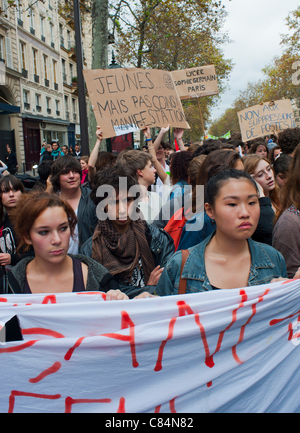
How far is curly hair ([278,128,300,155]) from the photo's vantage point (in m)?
4.88

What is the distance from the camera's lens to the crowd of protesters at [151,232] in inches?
73.7

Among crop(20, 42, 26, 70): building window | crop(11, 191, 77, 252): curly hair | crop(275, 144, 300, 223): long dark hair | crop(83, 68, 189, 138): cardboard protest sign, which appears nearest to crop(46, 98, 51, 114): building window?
crop(20, 42, 26, 70): building window

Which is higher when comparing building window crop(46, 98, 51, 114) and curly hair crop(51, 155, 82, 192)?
building window crop(46, 98, 51, 114)

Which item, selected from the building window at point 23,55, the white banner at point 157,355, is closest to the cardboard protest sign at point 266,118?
the white banner at point 157,355

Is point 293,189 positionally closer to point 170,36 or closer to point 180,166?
point 180,166

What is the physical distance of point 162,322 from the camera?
1.66 m

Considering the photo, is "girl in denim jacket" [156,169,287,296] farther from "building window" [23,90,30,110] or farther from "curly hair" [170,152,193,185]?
"building window" [23,90,30,110]

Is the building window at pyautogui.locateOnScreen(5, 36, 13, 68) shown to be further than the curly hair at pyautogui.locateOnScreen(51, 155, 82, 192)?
Yes

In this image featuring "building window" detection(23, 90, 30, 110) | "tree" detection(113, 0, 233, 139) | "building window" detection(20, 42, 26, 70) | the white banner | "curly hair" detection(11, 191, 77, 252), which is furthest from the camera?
"building window" detection(23, 90, 30, 110)

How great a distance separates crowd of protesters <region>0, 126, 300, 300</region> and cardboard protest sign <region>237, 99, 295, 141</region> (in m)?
4.84

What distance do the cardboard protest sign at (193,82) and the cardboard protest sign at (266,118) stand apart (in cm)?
160

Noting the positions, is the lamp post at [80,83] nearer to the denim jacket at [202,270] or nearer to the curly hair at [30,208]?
the curly hair at [30,208]

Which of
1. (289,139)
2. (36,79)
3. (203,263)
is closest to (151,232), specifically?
(203,263)
